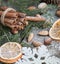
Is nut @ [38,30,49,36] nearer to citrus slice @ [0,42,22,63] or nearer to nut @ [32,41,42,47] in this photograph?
nut @ [32,41,42,47]

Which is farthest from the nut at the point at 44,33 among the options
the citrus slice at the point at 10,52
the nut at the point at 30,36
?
the citrus slice at the point at 10,52

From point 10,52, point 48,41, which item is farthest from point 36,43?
point 10,52

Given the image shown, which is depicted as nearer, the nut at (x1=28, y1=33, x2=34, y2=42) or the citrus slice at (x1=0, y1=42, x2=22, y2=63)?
the citrus slice at (x1=0, y1=42, x2=22, y2=63)

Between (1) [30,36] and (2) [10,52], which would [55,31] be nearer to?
(1) [30,36]

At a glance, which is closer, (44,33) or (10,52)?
(10,52)

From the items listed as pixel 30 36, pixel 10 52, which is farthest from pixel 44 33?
pixel 10 52

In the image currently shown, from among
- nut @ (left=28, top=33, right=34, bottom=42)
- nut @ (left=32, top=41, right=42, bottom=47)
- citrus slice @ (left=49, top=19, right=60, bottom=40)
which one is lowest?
nut @ (left=32, top=41, right=42, bottom=47)

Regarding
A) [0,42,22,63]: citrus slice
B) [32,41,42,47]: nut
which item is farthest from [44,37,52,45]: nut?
[0,42,22,63]: citrus slice

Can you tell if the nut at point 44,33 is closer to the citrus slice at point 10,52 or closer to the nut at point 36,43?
the nut at point 36,43
